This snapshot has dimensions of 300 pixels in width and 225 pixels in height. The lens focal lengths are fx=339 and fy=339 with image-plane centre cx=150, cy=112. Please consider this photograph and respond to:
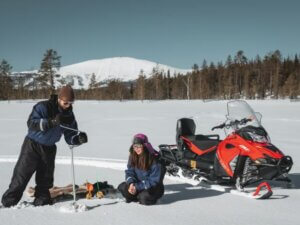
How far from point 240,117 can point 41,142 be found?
317cm

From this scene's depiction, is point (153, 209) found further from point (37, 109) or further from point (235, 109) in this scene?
point (235, 109)

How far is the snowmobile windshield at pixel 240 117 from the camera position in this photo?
Answer: 5.41m

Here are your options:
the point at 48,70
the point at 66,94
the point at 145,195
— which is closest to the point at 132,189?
the point at 145,195

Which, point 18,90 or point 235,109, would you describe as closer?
point 235,109

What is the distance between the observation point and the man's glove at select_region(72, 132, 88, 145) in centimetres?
441

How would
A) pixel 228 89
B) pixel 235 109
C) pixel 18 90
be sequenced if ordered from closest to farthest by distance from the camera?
pixel 235 109 → pixel 228 89 → pixel 18 90

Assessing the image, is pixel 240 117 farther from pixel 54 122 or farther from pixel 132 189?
pixel 54 122

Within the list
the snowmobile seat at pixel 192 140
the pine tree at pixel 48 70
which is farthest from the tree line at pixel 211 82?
the snowmobile seat at pixel 192 140

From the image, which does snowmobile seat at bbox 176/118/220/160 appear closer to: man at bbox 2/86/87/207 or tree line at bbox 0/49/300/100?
man at bbox 2/86/87/207

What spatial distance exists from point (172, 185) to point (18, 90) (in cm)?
7092

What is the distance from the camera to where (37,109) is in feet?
14.1

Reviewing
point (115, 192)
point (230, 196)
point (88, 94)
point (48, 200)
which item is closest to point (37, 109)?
point (48, 200)

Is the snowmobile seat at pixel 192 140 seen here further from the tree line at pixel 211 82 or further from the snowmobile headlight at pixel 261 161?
the tree line at pixel 211 82

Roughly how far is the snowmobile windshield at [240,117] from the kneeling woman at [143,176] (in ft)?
4.89
